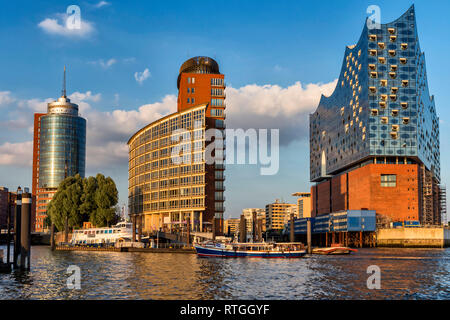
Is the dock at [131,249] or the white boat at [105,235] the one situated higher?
the white boat at [105,235]

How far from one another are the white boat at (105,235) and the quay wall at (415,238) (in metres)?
85.8

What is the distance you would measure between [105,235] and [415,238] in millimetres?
97711

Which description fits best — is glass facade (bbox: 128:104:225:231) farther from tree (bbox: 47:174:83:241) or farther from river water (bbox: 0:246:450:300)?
river water (bbox: 0:246:450:300)

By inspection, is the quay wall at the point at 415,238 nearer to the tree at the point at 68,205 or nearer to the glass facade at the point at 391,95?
the glass facade at the point at 391,95

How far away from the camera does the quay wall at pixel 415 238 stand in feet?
527

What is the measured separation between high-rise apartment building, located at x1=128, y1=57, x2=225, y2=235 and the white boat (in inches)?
481

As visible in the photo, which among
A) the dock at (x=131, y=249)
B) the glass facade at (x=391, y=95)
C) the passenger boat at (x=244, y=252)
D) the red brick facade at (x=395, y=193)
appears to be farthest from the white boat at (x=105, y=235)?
the glass facade at (x=391, y=95)

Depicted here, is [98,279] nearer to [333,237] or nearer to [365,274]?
[365,274]

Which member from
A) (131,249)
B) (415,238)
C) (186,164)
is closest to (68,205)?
(186,164)

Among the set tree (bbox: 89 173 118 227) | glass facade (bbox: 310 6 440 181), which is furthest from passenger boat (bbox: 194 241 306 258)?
glass facade (bbox: 310 6 440 181)

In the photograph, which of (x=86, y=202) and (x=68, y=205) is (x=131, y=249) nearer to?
(x=86, y=202)

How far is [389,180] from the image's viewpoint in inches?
6964

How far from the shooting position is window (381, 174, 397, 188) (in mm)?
176500

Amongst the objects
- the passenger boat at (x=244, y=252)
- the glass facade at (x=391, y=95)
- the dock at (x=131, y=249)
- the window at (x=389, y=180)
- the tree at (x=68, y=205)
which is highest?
the glass facade at (x=391, y=95)
